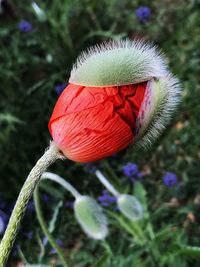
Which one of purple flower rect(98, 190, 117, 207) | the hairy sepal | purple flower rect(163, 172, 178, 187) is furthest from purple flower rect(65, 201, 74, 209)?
the hairy sepal

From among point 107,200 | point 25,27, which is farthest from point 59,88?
point 107,200

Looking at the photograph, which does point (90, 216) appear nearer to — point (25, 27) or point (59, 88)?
point (59, 88)

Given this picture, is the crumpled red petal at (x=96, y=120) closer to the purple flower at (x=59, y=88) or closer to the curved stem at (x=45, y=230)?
the curved stem at (x=45, y=230)

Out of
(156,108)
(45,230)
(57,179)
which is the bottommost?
(45,230)

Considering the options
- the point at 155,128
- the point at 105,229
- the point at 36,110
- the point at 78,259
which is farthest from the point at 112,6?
the point at 155,128

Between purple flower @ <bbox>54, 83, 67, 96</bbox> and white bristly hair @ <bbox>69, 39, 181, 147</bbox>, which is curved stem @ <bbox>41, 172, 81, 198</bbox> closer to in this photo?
white bristly hair @ <bbox>69, 39, 181, 147</bbox>

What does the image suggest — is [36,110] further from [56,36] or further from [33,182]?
[33,182]

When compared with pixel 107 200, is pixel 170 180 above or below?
below
